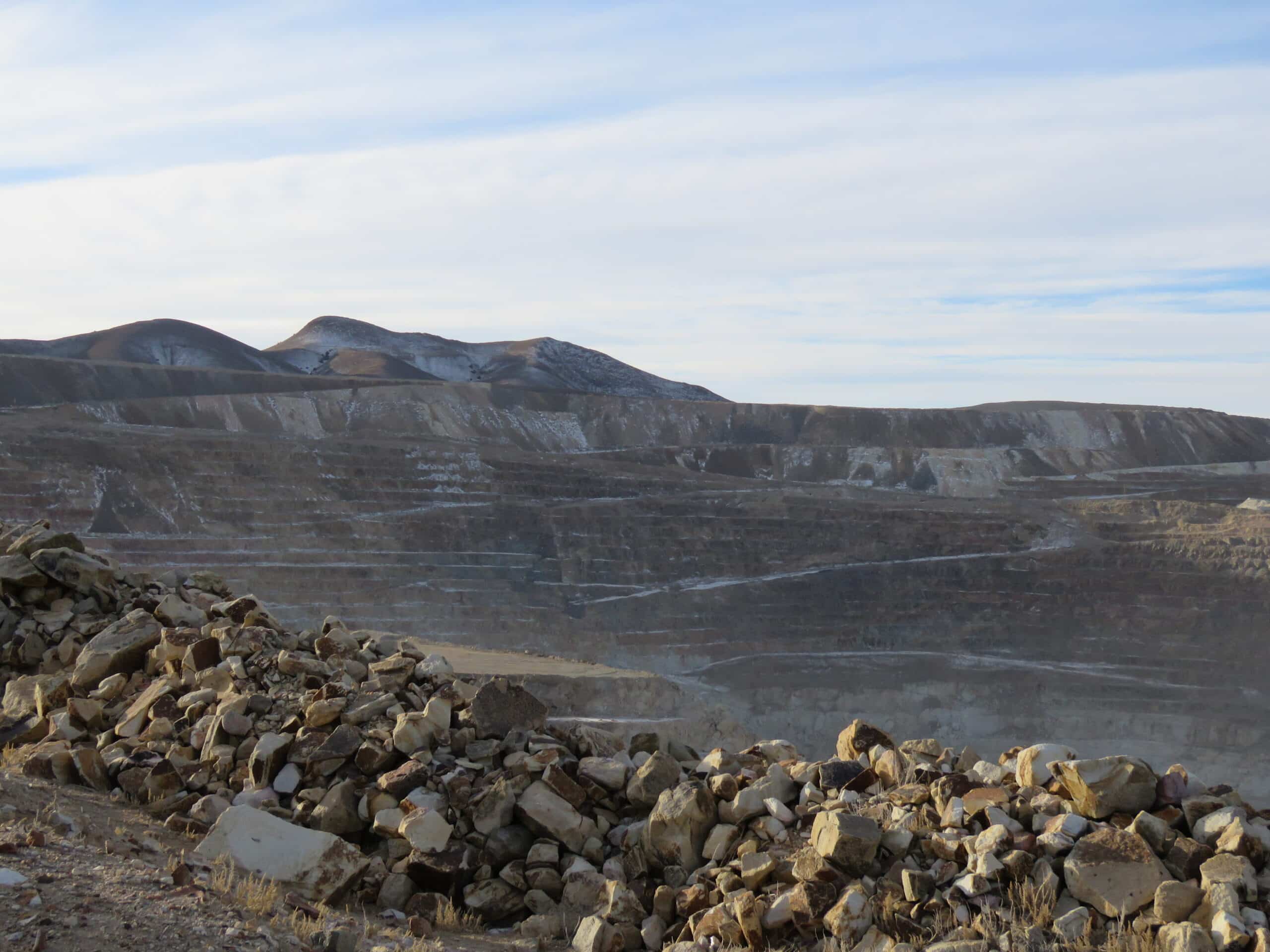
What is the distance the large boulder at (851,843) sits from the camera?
5363 mm

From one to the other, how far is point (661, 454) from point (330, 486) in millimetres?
21119

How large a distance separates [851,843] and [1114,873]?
1160 mm

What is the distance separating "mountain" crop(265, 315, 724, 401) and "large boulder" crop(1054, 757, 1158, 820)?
80833 millimetres

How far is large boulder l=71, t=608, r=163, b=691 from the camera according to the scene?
26.5 feet

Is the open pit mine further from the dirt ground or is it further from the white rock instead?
the dirt ground

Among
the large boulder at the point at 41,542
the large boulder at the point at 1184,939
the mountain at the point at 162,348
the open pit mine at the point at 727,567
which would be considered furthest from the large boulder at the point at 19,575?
the mountain at the point at 162,348

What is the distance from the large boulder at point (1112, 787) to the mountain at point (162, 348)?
79.9 m

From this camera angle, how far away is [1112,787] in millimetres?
5371

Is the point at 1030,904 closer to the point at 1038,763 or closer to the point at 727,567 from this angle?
the point at 1038,763

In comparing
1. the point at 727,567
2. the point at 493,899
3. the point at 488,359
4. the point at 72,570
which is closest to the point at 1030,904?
the point at 493,899

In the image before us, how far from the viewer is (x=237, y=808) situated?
5.89 m

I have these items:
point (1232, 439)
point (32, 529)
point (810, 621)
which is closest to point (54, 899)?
point (32, 529)

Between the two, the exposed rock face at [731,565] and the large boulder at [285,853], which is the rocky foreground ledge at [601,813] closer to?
the large boulder at [285,853]

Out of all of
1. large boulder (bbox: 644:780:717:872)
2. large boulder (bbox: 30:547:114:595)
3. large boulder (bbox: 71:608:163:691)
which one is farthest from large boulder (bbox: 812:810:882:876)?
large boulder (bbox: 30:547:114:595)
